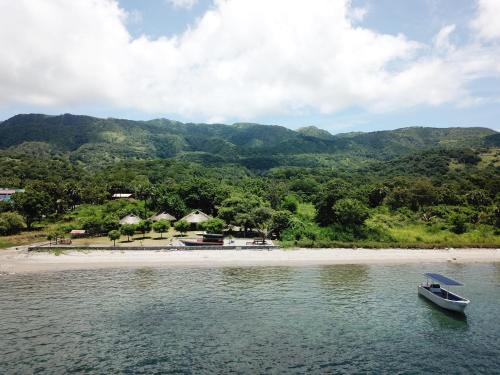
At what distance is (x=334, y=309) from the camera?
33.2 metres

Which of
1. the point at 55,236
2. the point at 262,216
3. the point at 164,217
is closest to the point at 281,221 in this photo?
the point at 262,216

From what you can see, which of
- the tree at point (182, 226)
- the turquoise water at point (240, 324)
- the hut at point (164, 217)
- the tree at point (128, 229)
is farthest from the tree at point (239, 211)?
the turquoise water at point (240, 324)

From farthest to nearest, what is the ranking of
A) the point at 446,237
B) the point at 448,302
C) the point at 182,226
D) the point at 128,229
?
the point at 446,237 → the point at 182,226 → the point at 128,229 → the point at 448,302

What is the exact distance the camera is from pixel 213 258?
52.2m

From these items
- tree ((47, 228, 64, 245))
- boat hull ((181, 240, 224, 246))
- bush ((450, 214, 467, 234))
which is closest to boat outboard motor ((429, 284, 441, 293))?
boat hull ((181, 240, 224, 246))

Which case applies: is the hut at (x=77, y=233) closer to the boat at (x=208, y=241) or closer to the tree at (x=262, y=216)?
the boat at (x=208, y=241)

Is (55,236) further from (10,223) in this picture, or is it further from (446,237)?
(446,237)

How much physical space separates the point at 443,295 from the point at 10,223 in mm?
71378

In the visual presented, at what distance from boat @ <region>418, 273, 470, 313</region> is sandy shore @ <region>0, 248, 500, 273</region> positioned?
571 inches

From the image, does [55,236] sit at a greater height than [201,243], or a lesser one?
greater

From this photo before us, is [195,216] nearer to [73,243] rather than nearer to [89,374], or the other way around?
[73,243]

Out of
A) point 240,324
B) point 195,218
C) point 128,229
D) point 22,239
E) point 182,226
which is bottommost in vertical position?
point 240,324

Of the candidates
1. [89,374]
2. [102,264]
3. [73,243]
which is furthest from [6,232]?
[89,374]

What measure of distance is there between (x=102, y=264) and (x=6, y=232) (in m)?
32.0
